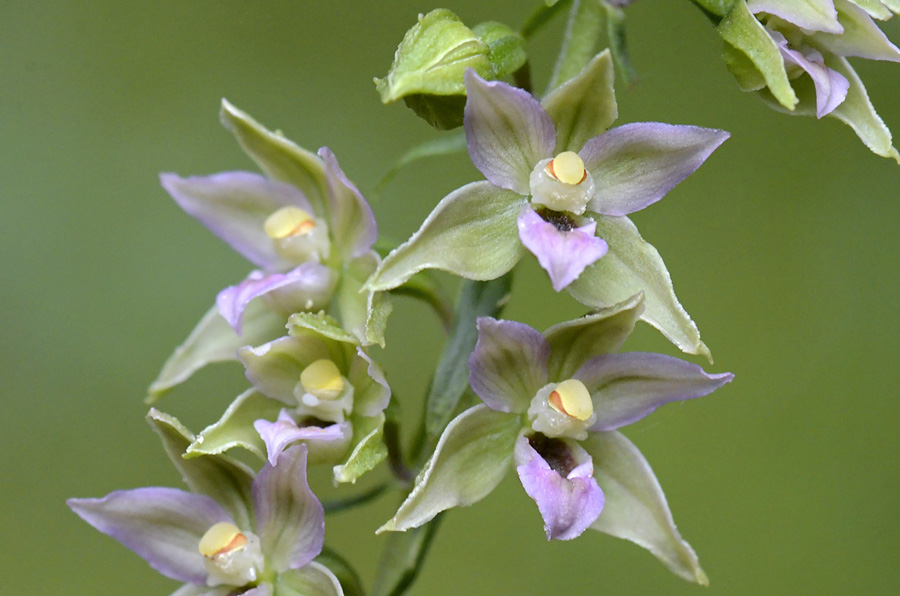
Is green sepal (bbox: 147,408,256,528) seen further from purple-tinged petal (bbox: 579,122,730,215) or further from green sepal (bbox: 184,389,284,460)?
purple-tinged petal (bbox: 579,122,730,215)

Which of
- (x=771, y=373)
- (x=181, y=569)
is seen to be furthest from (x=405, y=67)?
(x=771, y=373)

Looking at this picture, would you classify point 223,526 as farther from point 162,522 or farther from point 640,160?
point 640,160

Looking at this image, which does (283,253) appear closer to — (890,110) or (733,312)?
(733,312)

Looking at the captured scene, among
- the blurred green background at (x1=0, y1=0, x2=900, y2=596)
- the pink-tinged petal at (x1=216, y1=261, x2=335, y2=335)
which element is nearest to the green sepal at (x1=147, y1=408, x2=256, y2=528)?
the pink-tinged petal at (x1=216, y1=261, x2=335, y2=335)

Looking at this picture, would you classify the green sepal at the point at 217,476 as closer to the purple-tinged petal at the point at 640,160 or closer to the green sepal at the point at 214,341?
the green sepal at the point at 214,341

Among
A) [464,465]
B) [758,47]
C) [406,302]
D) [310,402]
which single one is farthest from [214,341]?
[406,302]

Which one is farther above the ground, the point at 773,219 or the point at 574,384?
the point at 574,384

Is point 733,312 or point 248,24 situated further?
point 248,24
